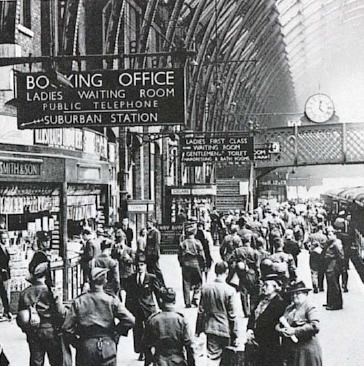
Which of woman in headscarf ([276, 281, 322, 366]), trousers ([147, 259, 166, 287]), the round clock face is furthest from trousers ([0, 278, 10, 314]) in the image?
the round clock face

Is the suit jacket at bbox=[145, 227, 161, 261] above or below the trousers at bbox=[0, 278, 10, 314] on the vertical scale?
above

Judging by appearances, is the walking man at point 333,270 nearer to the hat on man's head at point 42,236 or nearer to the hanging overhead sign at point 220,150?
the hat on man's head at point 42,236

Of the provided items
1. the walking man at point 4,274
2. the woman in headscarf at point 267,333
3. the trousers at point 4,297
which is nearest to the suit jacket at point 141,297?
the woman in headscarf at point 267,333

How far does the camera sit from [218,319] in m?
8.34

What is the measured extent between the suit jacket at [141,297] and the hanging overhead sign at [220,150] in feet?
42.3

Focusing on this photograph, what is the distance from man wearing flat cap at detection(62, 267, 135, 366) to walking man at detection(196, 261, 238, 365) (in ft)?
5.51

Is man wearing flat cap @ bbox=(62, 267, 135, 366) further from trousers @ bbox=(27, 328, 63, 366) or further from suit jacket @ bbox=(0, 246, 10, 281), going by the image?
suit jacket @ bbox=(0, 246, 10, 281)

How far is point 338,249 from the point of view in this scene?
14.3 meters

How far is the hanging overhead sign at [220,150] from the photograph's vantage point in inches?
891

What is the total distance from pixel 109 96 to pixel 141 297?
10.5 ft

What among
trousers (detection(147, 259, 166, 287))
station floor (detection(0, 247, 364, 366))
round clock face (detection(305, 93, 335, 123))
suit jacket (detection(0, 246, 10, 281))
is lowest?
station floor (detection(0, 247, 364, 366))

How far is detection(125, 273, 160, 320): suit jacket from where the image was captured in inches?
385

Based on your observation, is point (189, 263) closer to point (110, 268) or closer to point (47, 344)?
point (110, 268)

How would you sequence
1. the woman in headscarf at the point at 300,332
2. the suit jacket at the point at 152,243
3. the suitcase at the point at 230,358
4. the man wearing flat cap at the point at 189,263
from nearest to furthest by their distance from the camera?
the woman in headscarf at the point at 300,332, the suitcase at the point at 230,358, the man wearing flat cap at the point at 189,263, the suit jacket at the point at 152,243
